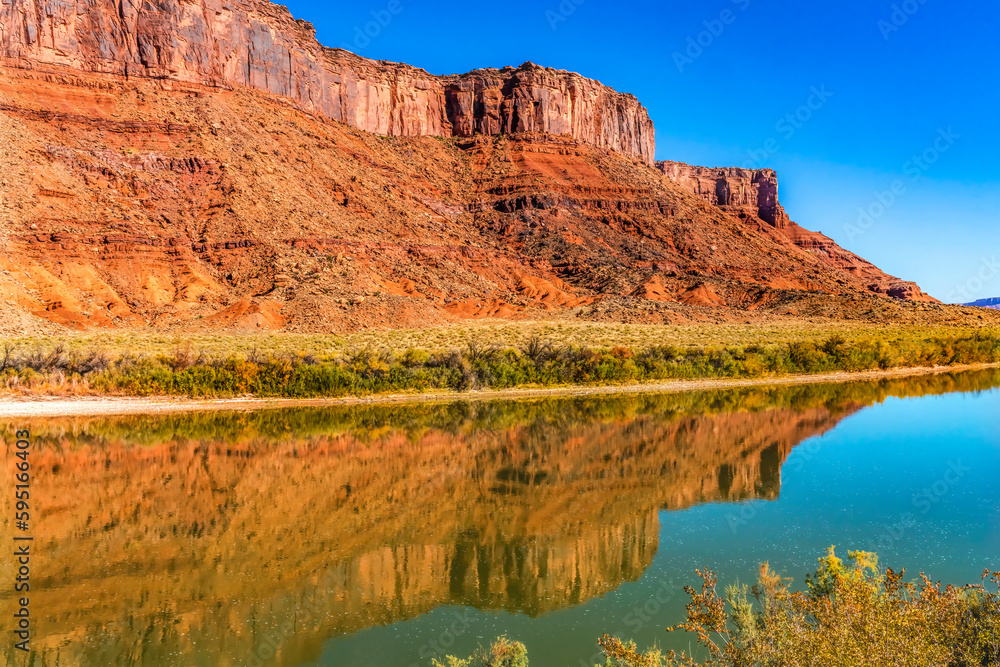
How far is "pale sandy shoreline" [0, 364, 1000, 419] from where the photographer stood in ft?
67.9

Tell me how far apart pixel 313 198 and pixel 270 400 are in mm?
44997

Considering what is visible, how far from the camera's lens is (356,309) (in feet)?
163

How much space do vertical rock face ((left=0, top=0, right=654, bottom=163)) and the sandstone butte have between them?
229 millimetres

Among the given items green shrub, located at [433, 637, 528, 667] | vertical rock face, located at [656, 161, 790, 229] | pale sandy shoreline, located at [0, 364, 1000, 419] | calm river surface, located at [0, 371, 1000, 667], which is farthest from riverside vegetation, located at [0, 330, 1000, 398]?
vertical rock face, located at [656, 161, 790, 229]

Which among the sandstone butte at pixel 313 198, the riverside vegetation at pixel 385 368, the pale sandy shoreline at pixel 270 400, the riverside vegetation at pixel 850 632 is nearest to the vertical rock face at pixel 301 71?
the sandstone butte at pixel 313 198

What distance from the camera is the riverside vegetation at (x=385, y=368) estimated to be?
77.2ft

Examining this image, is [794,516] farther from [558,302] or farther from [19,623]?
[558,302]

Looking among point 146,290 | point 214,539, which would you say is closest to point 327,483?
point 214,539

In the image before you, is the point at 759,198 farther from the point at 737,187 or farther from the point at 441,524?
the point at 441,524

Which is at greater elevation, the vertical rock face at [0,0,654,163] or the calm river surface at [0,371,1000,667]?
the vertical rock face at [0,0,654,163]

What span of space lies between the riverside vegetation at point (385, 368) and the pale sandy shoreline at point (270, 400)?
0.64m

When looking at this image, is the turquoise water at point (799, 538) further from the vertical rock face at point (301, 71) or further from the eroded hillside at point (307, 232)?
the vertical rock face at point (301, 71)

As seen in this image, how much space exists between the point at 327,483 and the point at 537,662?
7440 millimetres

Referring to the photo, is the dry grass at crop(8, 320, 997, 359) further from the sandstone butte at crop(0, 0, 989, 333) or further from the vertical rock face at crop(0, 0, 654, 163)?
the vertical rock face at crop(0, 0, 654, 163)
